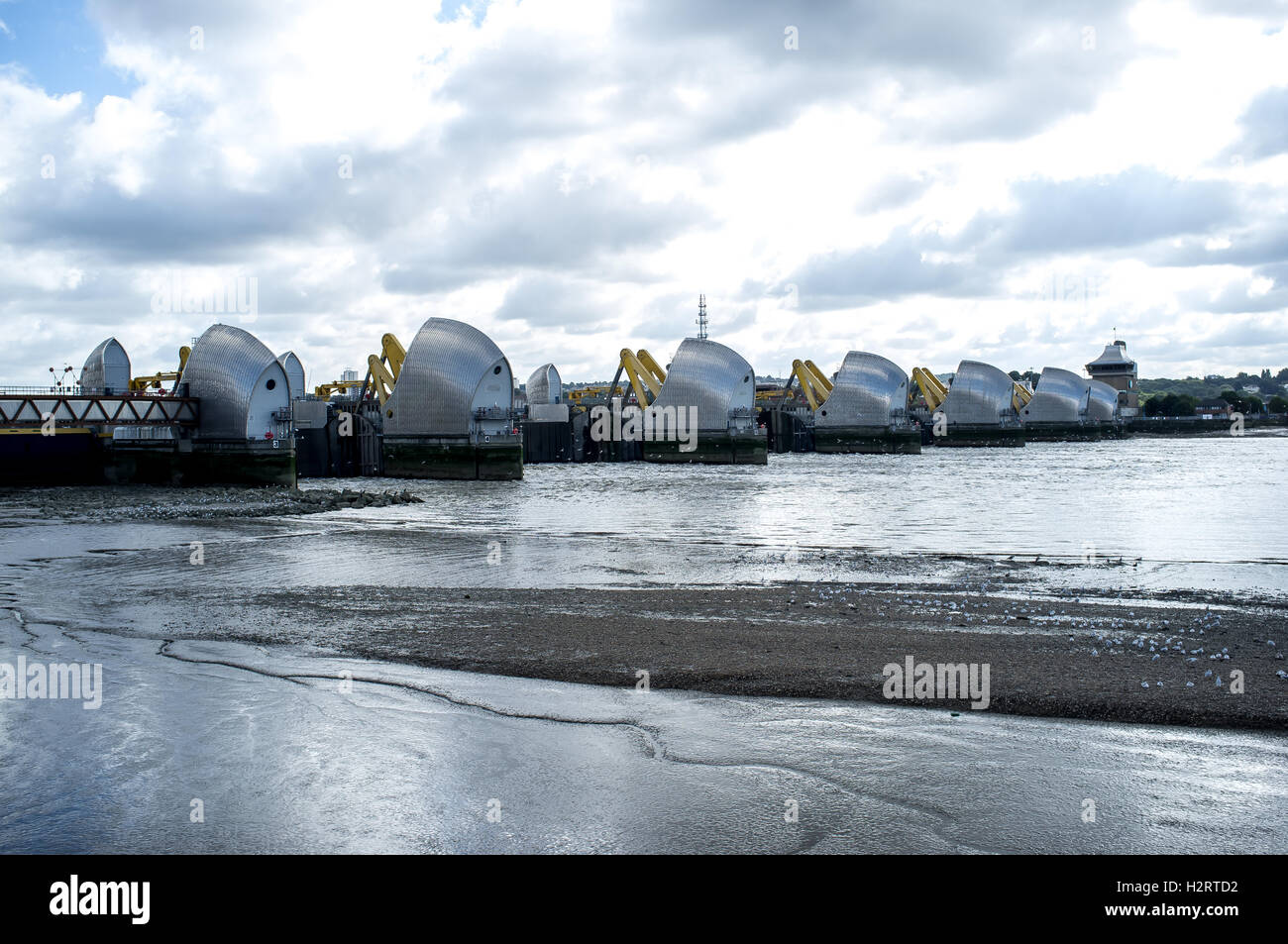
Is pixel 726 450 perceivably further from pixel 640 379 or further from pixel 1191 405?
pixel 1191 405

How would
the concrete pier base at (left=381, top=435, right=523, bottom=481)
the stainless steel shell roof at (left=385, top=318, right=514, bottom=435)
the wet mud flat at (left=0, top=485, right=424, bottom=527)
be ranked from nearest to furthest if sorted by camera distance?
the wet mud flat at (left=0, top=485, right=424, bottom=527)
the concrete pier base at (left=381, top=435, right=523, bottom=481)
the stainless steel shell roof at (left=385, top=318, right=514, bottom=435)

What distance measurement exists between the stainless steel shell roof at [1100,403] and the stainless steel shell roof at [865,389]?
57.1m

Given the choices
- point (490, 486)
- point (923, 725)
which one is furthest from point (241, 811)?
point (490, 486)

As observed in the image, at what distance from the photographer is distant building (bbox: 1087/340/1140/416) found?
16538 centimetres

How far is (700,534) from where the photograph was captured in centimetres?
2592

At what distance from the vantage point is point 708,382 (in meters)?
80.5

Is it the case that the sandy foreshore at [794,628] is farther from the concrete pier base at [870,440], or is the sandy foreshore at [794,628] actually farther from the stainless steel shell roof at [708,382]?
the concrete pier base at [870,440]

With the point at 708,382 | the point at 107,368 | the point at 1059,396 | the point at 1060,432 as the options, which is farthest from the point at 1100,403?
the point at 107,368

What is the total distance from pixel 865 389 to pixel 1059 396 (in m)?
49.4

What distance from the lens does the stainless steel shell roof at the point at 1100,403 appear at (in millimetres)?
142375

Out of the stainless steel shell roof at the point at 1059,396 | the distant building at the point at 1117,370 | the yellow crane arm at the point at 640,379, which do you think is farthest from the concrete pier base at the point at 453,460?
the distant building at the point at 1117,370

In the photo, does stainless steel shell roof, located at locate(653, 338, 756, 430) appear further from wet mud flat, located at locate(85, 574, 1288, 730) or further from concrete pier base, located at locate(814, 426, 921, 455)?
wet mud flat, located at locate(85, 574, 1288, 730)

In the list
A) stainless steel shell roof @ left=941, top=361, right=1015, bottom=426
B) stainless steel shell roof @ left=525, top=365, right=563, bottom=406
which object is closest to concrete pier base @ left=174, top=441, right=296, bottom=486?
stainless steel shell roof @ left=525, top=365, right=563, bottom=406

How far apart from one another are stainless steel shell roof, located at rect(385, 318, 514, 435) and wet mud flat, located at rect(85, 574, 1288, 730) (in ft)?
146
